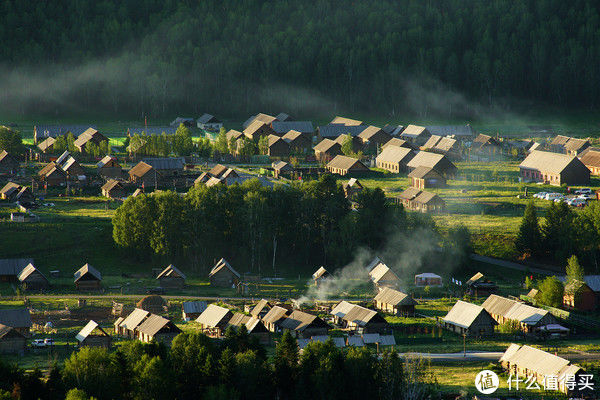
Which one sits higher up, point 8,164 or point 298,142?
point 298,142

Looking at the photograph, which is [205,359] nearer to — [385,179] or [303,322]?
[303,322]

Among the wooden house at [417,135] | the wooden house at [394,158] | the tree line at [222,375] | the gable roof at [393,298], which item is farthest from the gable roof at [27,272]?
the wooden house at [417,135]

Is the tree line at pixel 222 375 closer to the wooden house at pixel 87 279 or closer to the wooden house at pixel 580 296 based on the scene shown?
the wooden house at pixel 87 279

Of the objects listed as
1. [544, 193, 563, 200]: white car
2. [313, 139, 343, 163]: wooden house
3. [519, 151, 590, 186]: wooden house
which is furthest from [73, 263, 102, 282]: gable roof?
[519, 151, 590, 186]: wooden house

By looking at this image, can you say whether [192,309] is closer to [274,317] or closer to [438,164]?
[274,317]

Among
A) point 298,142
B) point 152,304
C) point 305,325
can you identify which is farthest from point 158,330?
point 298,142

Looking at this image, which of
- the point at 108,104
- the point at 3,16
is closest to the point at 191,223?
the point at 108,104
